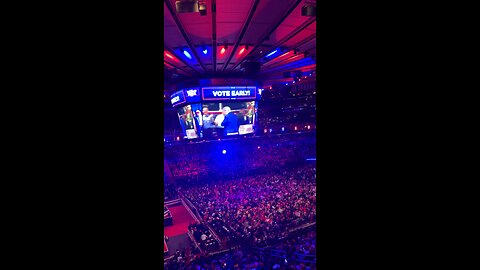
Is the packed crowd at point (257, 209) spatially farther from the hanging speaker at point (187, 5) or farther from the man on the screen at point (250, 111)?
the hanging speaker at point (187, 5)

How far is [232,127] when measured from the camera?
9.01 m

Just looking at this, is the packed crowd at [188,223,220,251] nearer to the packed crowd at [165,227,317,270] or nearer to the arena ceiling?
the packed crowd at [165,227,317,270]

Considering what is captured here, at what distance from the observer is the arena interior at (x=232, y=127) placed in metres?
3.63

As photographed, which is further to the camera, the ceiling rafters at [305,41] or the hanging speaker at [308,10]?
the ceiling rafters at [305,41]

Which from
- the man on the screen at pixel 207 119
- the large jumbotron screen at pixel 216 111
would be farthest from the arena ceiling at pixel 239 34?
the man on the screen at pixel 207 119

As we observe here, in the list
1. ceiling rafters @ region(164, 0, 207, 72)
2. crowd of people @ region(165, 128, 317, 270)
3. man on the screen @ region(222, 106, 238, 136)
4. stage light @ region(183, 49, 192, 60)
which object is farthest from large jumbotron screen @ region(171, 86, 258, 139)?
crowd of people @ region(165, 128, 317, 270)

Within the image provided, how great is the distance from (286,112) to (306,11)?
2798 cm

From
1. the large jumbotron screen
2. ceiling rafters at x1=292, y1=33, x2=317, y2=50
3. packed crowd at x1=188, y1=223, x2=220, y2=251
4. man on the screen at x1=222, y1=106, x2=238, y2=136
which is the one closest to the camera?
ceiling rafters at x1=292, y1=33, x2=317, y2=50

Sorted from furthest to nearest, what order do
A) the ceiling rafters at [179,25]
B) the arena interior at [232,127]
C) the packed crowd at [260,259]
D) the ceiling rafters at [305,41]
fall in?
the packed crowd at [260,259]
the ceiling rafters at [305,41]
the arena interior at [232,127]
the ceiling rafters at [179,25]

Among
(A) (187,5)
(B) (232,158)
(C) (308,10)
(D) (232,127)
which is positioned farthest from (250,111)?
(B) (232,158)

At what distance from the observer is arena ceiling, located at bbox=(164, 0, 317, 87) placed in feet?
10.3
